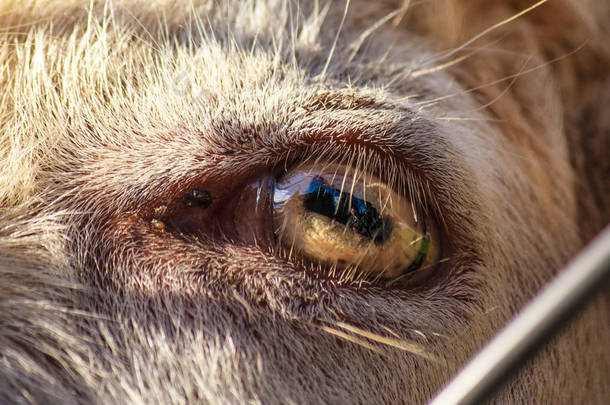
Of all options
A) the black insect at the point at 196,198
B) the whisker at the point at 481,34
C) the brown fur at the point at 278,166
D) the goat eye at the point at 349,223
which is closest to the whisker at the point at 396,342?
the brown fur at the point at 278,166

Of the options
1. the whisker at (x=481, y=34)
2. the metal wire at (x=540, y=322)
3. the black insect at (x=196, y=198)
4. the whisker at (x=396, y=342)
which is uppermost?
the whisker at (x=481, y=34)

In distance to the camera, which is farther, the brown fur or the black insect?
the black insect

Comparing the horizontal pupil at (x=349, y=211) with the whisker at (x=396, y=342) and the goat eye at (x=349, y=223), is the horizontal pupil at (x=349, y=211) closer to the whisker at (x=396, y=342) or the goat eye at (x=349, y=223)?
the goat eye at (x=349, y=223)

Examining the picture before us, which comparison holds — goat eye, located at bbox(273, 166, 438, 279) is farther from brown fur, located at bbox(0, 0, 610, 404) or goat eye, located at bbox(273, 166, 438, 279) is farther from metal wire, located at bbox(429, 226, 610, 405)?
metal wire, located at bbox(429, 226, 610, 405)

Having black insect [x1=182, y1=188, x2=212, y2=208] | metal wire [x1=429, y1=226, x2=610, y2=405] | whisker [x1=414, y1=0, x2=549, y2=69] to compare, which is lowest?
black insect [x1=182, y1=188, x2=212, y2=208]

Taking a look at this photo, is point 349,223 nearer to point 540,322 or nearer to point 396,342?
point 396,342

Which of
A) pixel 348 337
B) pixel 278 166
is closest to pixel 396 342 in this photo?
pixel 348 337

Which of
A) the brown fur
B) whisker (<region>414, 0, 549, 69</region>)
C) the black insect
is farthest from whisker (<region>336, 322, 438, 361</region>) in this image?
whisker (<region>414, 0, 549, 69</region>)
